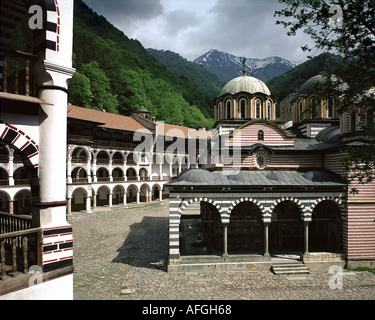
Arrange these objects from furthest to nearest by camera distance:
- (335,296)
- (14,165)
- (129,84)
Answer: (129,84)
(14,165)
(335,296)

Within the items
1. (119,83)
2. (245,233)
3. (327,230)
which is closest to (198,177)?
(245,233)

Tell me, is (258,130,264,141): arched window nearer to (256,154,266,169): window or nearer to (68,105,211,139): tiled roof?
(256,154,266,169): window

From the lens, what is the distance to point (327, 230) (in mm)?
13070

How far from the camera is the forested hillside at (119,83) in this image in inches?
1444

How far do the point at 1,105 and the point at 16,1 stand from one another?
205 cm

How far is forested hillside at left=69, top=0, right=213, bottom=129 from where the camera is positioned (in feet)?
120

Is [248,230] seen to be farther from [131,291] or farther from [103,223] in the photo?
[103,223]

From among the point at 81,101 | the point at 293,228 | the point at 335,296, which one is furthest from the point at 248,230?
the point at 81,101

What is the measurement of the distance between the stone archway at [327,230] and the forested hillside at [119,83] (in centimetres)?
3178

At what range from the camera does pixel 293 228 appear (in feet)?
42.3

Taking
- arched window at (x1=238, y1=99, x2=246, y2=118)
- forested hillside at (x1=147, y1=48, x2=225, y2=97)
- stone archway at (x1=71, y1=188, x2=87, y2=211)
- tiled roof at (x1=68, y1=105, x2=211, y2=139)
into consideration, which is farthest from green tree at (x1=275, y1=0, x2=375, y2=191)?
forested hillside at (x1=147, y1=48, x2=225, y2=97)

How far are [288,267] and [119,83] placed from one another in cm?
4580

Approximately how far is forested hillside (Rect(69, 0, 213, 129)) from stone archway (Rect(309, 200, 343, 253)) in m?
31.8

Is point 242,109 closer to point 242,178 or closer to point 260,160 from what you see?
point 260,160
